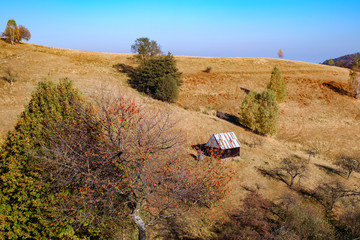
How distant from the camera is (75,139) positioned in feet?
38.3

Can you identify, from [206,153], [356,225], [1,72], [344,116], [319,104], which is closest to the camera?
[356,225]

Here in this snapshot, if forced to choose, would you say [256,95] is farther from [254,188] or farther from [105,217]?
Result: [105,217]

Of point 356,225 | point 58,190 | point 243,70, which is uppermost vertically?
point 243,70

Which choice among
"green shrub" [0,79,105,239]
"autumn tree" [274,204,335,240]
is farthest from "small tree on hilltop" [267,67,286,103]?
"green shrub" [0,79,105,239]

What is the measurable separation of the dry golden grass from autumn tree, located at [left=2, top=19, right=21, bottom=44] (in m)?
4.28

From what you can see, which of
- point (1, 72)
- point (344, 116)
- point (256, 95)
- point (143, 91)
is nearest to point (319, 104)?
point (344, 116)

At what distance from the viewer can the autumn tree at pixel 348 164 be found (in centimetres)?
2919

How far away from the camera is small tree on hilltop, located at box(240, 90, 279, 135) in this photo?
40875 mm

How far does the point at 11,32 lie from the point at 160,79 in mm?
55142

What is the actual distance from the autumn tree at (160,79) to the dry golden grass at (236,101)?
346cm

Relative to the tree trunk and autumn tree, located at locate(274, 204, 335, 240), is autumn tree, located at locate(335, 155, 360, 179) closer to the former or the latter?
autumn tree, located at locate(274, 204, 335, 240)

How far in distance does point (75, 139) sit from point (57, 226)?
4.39 meters

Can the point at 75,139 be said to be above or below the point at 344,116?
above

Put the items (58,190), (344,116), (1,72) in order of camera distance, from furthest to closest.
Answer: (344,116)
(1,72)
(58,190)
